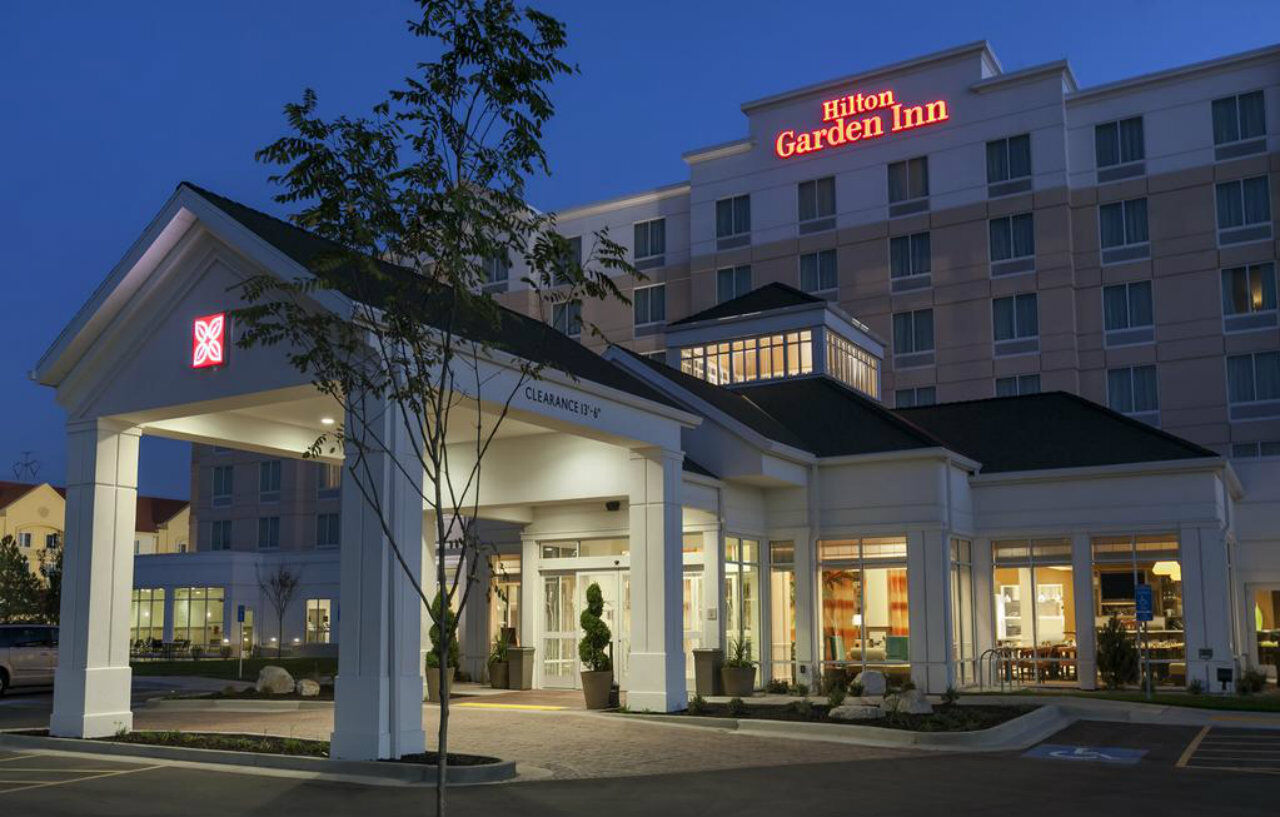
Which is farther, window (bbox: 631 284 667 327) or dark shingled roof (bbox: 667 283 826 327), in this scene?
window (bbox: 631 284 667 327)

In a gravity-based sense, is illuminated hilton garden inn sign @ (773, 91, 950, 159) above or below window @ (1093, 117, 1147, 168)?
above

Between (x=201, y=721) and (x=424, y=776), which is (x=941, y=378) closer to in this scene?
(x=201, y=721)

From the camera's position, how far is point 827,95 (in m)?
55.5

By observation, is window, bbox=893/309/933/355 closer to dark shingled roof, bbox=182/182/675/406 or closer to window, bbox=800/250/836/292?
window, bbox=800/250/836/292

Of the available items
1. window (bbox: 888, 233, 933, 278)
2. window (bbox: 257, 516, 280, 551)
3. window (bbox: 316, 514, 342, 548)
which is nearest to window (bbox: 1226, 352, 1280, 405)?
window (bbox: 888, 233, 933, 278)

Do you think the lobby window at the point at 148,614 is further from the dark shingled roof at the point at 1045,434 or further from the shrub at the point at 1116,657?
the shrub at the point at 1116,657

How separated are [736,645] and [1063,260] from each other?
29.8m

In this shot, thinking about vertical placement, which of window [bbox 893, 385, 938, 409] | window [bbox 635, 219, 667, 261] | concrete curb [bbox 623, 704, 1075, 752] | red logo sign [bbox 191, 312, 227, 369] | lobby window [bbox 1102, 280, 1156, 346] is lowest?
concrete curb [bbox 623, 704, 1075, 752]

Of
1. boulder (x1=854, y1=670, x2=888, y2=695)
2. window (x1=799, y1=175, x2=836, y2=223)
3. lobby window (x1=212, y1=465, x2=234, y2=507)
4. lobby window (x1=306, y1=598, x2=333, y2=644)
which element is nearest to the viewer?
boulder (x1=854, y1=670, x2=888, y2=695)

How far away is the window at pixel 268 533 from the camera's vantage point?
72.3 metres

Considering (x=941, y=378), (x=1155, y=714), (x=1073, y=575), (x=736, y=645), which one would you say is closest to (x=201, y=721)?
(x=736, y=645)

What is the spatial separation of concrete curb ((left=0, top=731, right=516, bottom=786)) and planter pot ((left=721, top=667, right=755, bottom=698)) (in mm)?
10542

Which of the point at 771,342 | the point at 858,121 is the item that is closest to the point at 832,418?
the point at 771,342

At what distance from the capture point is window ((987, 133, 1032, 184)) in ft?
166
